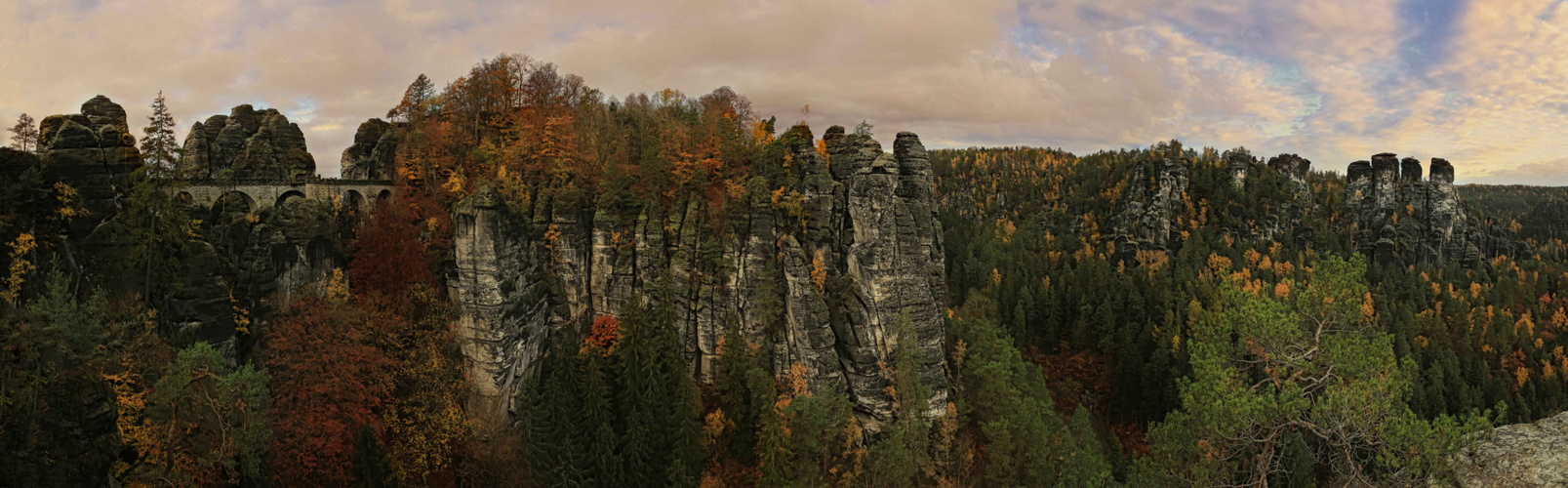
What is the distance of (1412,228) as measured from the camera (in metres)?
117

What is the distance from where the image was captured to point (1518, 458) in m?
14.8

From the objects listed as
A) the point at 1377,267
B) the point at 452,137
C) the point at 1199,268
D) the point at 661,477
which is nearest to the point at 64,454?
the point at 661,477

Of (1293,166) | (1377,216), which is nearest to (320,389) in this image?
(1377,216)

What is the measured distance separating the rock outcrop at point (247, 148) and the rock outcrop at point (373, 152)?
2750mm

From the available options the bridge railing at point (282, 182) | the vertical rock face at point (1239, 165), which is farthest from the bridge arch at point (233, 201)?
the vertical rock face at point (1239, 165)

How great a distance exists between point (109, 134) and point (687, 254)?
2819cm

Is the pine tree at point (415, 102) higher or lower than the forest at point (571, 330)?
higher

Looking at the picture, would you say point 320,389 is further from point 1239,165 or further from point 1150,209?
point 1239,165

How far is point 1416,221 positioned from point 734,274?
143827 millimetres

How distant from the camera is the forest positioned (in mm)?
19203

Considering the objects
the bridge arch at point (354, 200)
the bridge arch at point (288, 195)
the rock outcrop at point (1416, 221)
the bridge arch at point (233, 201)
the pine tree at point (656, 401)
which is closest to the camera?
the pine tree at point (656, 401)

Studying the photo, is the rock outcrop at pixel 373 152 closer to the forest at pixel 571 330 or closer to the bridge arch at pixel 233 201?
the forest at pixel 571 330

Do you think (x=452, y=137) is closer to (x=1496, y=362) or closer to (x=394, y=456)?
(x=394, y=456)

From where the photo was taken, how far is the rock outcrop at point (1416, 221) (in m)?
116
